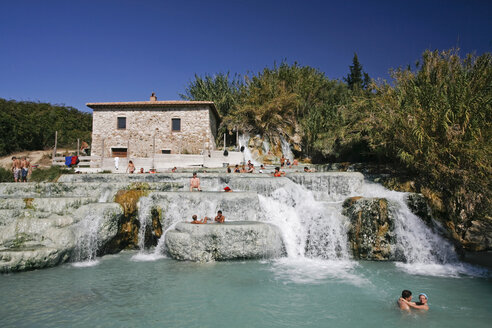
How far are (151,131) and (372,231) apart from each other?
66.9ft

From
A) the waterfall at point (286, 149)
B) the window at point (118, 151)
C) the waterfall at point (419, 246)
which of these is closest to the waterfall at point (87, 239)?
the waterfall at point (419, 246)

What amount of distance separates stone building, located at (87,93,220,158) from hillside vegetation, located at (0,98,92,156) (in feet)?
27.4

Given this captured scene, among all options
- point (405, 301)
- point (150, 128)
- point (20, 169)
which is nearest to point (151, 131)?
point (150, 128)

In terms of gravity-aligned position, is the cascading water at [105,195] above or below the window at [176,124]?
below

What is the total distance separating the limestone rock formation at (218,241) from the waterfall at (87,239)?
2.38 metres

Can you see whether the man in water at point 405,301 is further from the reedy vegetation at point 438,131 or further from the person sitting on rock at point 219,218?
the reedy vegetation at point 438,131

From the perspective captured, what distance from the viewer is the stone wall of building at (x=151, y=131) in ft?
83.5

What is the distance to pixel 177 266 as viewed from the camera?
8.45 meters

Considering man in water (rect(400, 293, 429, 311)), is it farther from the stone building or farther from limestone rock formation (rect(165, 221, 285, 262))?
the stone building

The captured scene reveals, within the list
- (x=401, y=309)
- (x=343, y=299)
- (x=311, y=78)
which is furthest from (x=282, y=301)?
(x=311, y=78)

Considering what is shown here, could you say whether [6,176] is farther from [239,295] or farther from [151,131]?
[239,295]

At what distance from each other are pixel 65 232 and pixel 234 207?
16.7 ft

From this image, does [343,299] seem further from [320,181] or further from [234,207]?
[320,181]

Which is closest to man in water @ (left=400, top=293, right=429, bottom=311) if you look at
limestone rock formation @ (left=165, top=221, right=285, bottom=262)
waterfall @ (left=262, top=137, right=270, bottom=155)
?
limestone rock formation @ (left=165, top=221, right=285, bottom=262)
